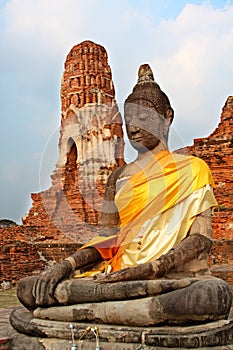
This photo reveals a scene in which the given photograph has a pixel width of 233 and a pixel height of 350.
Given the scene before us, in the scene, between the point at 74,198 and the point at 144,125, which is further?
the point at 74,198

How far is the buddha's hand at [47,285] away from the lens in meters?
3.57

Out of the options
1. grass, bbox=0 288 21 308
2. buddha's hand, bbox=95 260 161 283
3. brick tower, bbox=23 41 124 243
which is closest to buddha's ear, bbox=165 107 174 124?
buddha's hand, bbox=95 260 161 283

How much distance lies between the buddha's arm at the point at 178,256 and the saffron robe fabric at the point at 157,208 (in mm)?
88

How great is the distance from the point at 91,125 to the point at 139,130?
20925 mm

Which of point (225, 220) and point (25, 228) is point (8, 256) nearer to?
point (225, 220)

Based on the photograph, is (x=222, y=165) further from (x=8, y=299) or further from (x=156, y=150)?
(x=156, y=150)

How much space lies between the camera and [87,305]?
3.42 meters

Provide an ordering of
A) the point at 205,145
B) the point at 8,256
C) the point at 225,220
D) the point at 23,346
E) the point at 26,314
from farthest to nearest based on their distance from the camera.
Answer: the point at 205,145 < the point at 225,220 < the point at 8,256 < the point at 26,314 < the point at 23,346

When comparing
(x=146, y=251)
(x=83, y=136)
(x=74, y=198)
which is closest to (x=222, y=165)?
(x=74, y=198)

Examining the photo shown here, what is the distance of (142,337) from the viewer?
3.06 metres

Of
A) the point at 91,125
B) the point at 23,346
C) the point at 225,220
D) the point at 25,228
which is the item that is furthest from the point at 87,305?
the point at 91,125

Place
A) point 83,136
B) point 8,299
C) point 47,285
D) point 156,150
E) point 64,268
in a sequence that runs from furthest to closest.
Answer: point 83,136, point 8,299, point 156,150, point 64,268, point 47,285

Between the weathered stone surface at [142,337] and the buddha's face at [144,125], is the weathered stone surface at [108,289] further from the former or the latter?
the buddha's face at [144,125]

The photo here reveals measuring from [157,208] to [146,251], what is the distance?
368 mm
